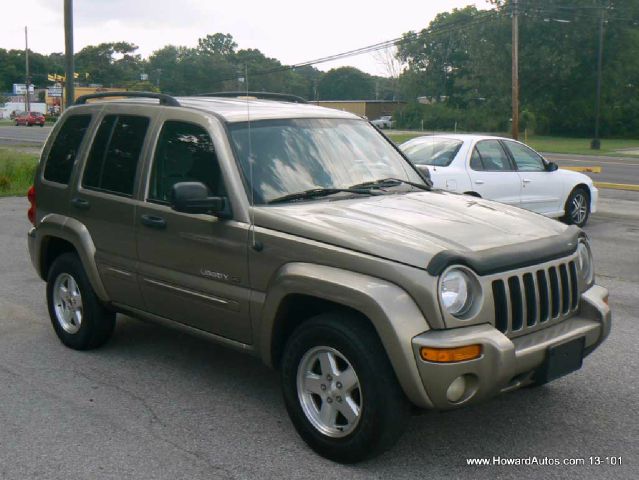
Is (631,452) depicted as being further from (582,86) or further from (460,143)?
(582,86)

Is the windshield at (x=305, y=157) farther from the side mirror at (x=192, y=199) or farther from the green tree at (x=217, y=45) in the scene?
the green tree at (x=217, y=45)

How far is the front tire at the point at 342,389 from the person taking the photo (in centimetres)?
396

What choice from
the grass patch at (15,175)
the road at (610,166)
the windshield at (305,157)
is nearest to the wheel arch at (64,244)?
the windshield at (305,157)

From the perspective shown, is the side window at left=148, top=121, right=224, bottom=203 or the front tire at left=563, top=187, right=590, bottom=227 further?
the front tire at left=563, top=187, right=590, bottom=227

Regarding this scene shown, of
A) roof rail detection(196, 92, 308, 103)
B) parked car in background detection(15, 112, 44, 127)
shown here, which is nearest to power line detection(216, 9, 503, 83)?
roof rail detection(196, 92, 308, 103)

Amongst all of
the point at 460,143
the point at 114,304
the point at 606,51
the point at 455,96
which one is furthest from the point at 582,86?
the point at 114,304

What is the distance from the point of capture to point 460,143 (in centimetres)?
1164

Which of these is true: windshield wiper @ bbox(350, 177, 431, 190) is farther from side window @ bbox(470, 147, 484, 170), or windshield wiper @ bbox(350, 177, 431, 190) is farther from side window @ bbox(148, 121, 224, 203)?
side window @ bbox(470, 147, 484, 170)

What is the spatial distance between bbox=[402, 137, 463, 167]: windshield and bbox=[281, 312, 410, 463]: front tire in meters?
7.33

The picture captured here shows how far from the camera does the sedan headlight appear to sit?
3945 millimetres

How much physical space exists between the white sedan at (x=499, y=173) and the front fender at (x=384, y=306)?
7.09 m

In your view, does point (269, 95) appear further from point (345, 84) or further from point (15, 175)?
point (345, 84)

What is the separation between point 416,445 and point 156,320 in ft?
6.51

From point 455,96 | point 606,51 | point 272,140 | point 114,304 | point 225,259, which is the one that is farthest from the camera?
point 455,96
